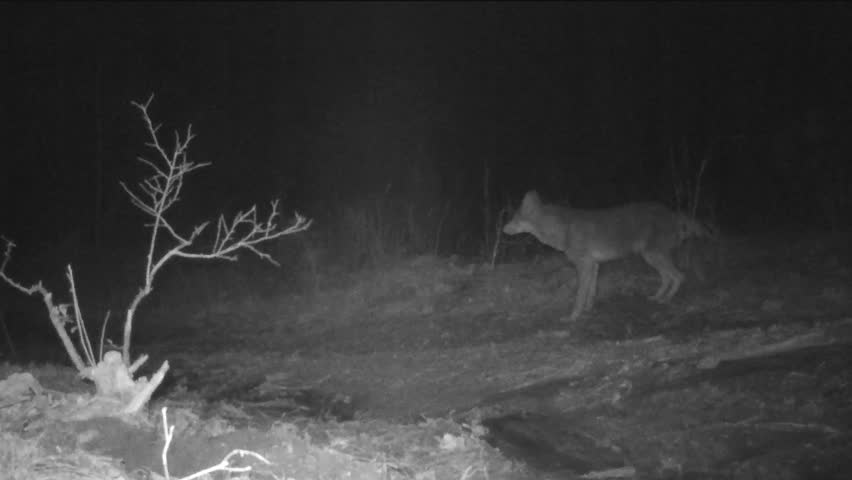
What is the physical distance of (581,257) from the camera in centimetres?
1366

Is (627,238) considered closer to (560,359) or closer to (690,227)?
(690,227)

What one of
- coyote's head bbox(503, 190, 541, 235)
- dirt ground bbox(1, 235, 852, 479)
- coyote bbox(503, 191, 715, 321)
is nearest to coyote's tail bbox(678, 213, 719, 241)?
coyote bbox(503, 191, 715, 321)

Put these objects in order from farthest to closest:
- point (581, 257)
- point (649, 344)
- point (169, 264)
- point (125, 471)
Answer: point (169, 264), point (581, 257), point (649, 344), point (125, 471)

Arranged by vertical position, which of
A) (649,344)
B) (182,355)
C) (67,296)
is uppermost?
(649,344)

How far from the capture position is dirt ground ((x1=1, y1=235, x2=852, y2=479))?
7.60 m

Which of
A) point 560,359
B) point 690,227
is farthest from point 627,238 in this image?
point 560,359

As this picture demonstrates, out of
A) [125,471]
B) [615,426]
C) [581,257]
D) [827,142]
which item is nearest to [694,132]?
[827,142]

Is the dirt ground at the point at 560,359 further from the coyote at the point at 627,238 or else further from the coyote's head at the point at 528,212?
the coyote's head at the point at 528,212

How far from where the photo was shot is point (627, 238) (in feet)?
43.9

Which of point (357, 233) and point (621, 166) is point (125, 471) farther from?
point (621, 166)

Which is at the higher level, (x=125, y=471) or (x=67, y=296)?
(x=125, y=471)

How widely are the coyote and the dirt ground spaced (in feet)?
1.14

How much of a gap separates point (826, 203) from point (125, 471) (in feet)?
51.6

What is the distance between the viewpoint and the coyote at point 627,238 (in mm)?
13320
